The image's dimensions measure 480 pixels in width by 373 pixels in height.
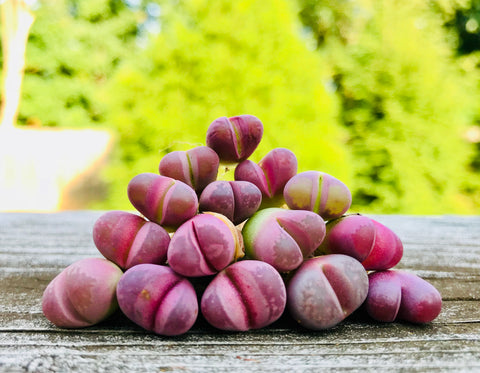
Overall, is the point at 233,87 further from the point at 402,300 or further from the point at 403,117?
the point at 402,300

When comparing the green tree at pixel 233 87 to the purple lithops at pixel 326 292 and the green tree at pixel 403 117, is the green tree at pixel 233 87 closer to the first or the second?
the green tree at pixel 403 117

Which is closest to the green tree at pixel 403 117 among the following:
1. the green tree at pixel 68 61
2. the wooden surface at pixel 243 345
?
the wooden surface at pixel 243 345

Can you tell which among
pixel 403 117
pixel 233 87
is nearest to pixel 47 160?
pixel 233 87

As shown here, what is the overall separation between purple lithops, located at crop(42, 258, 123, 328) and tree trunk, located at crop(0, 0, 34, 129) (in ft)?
22.0

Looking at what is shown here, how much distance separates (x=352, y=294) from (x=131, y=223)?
23 cm

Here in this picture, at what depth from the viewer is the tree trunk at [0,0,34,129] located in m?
6.39

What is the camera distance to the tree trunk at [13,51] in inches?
252

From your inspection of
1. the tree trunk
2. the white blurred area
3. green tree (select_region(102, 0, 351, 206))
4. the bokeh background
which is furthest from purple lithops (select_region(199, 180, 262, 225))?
the tree trunk

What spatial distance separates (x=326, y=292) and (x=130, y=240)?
0.20 m

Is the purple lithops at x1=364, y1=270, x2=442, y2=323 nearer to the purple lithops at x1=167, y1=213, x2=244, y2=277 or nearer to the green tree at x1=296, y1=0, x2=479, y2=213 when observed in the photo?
the purple lithops at x1=167, y1=213, x2=244, y2=277

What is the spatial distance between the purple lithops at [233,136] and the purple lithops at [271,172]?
0.02 m

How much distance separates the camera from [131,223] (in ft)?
1.52

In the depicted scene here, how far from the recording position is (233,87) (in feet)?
10.1

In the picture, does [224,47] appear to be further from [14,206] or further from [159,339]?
[14,206]
